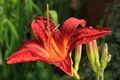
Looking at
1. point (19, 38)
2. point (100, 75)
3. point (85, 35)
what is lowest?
point (19, 38)

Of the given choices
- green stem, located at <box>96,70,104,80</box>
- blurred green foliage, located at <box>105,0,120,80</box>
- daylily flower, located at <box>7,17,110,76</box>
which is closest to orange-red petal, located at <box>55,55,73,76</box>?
daylily flower, located at <box>7,17,110,76</box>

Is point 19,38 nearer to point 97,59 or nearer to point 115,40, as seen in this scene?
point 115,40

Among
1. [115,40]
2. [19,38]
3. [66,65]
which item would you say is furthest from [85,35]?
[19,38]

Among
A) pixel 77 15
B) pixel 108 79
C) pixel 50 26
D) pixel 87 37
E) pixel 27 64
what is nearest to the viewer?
pixel 87 37

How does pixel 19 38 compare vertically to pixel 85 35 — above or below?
below

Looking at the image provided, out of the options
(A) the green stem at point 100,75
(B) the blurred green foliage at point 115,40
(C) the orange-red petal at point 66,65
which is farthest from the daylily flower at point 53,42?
(B) the blurred green foliage at point 115,40

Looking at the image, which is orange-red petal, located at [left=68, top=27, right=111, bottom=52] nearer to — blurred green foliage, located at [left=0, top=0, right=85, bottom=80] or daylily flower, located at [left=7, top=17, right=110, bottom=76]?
daylily flower, located at [left=7, top=17, right=110, bottom=76]

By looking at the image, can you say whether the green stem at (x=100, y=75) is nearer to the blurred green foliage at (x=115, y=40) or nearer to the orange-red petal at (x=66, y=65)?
the orange-red petal at (x=66, y=65)

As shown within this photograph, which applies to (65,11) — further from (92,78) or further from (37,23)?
(37,23)

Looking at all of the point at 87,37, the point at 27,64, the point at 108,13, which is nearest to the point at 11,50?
the point at 27,64

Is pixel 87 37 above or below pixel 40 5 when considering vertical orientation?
above
